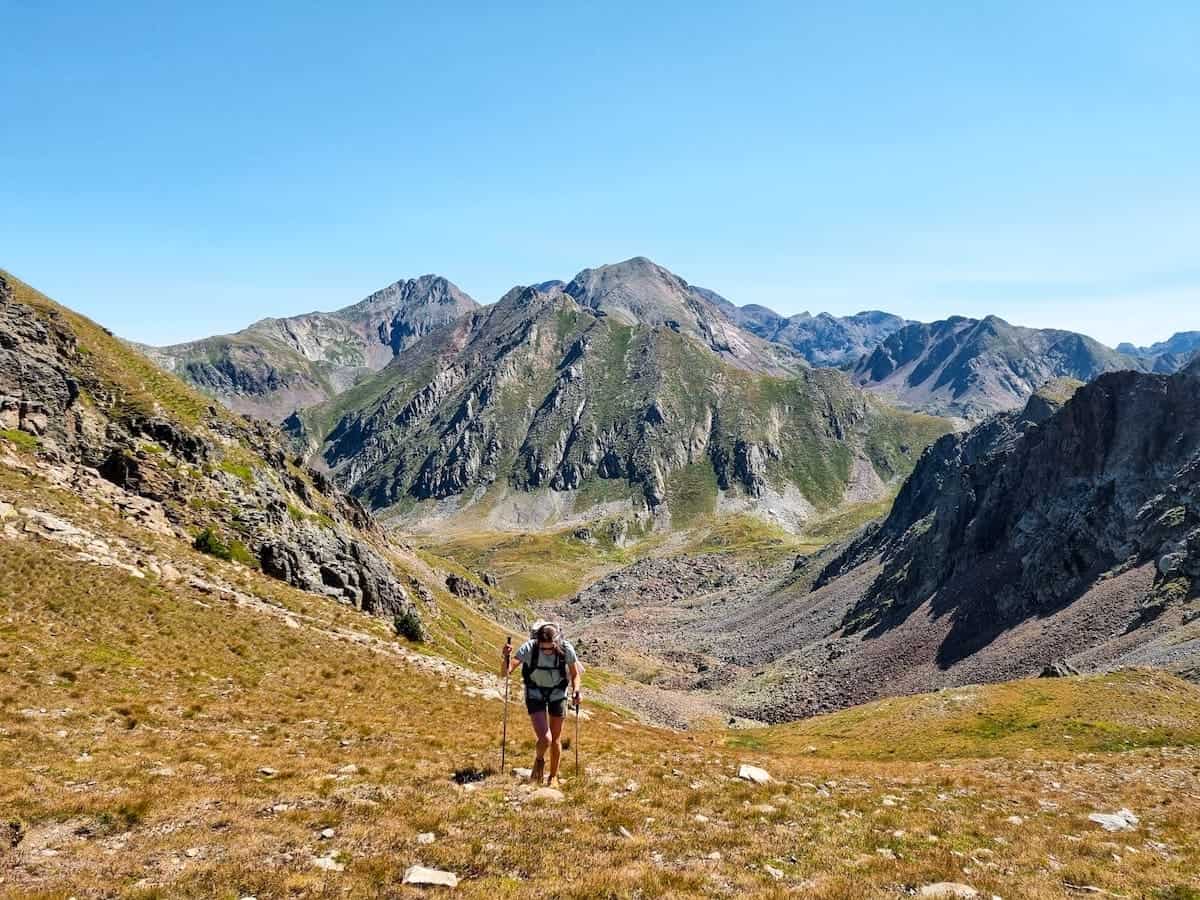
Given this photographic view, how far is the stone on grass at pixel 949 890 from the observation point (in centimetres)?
1294

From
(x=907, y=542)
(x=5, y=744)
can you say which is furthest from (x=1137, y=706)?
(x=907, y=542)

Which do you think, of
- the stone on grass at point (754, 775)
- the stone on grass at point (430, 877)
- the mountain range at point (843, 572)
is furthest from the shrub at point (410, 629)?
the stone on grass at point (430, 877)

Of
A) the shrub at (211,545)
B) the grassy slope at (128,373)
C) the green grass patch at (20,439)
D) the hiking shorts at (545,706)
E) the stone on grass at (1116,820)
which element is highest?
the grassy slope at (128,373)

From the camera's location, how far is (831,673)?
102 meters

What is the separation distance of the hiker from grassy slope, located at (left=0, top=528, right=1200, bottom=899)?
1.29 m

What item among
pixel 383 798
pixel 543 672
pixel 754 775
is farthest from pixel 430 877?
pixel 754 775

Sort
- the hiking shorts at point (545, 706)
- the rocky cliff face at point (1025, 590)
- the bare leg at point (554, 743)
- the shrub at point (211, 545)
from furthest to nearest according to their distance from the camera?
1. the rocky cliff face at point (1025, 590)
2. the shrub at point (211, 545)
3. the bare leg at point (554, 743)
4. the hiking shorts at point (545, 706)

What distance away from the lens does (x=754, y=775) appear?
2152cm

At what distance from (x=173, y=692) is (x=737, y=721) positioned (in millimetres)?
75490

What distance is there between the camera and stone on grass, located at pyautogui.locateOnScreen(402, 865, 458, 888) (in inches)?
460

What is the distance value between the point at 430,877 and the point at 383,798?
16.2ft

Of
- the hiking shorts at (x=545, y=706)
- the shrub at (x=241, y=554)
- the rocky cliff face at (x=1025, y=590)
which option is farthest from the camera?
the rocky cliff face at (x=1025, y=590)

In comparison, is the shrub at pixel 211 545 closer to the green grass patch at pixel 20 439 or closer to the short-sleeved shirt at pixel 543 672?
the green grass patch at pixel 20 439

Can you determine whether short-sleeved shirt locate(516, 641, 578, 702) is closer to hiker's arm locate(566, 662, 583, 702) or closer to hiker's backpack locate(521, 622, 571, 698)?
hiker's backpack locate(521, 622, 571, 698)
